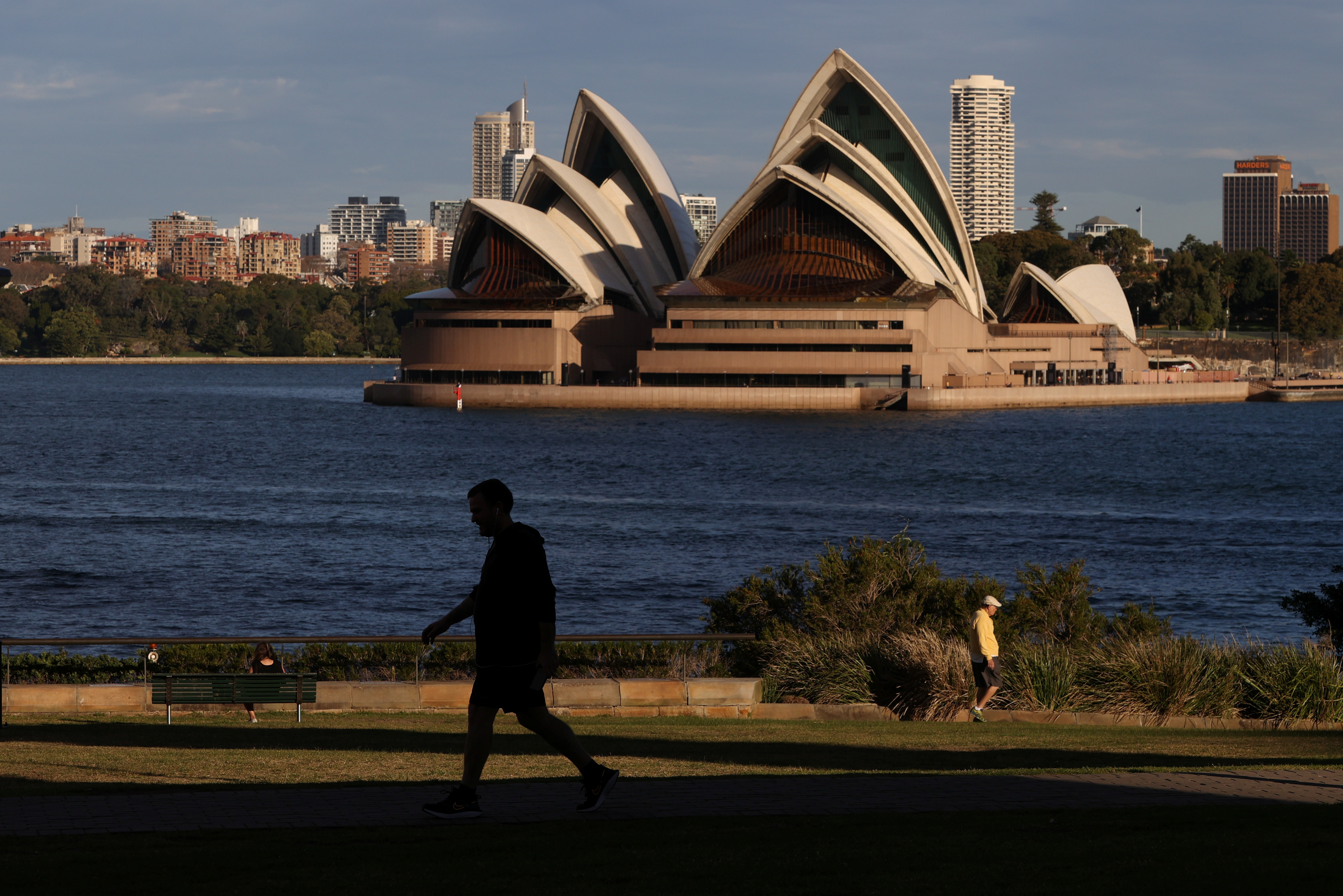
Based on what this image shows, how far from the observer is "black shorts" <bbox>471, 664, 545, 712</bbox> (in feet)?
26.9

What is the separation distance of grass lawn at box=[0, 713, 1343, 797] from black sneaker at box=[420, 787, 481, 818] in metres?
1.36

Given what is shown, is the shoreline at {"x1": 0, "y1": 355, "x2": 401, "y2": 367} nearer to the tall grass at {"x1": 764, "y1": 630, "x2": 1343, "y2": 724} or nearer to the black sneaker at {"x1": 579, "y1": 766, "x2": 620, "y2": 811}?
the tall grass at {"x1": 764, "y1": 630, "x2": 1343, "y2": 724}

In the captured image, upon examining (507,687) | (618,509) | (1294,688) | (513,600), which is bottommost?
(618,509)

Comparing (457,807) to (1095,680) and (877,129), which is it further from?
(877,129)

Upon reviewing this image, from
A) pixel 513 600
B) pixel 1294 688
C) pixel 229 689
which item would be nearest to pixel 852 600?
pixel 1294 688

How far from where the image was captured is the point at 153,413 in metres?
93.5

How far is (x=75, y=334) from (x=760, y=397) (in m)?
126

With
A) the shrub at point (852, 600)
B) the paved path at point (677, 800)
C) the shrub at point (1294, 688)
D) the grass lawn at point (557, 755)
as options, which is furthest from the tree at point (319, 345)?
the paved path at point (677, 800)

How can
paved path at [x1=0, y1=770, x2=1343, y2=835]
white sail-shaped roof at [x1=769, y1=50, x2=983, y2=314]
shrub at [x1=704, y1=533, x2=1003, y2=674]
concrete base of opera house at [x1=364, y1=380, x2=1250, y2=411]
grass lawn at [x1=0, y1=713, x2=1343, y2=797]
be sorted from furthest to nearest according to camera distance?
white sail-shaped roof at [x1=769, y1=50, x2=983, y2=314], concrete base of opera house at [x1=364, y1=380, x2=1250, y2=411], shrub at [x1=704, y1=533, x2=1003, y2=674], grass lawn at [x1=0, y1=713, x2=1343, y2=797], paved path at [x1=0, y1=770, x2=1343, y2=835]

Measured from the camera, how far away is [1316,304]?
14212cm

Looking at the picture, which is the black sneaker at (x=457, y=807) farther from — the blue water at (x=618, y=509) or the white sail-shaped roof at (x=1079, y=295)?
the white sail-shaped roof at (x=1079, y=295)

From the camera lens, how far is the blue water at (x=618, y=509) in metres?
28.3

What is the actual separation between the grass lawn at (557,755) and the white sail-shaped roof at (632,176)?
3648 inches

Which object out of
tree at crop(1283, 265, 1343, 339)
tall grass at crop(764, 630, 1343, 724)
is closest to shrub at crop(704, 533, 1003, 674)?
tall grass at crop(764, 630, 1343, 724)
